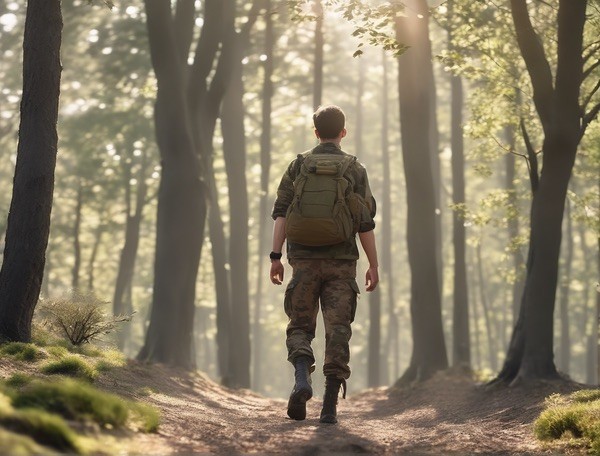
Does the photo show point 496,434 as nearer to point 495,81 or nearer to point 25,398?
point 25,398

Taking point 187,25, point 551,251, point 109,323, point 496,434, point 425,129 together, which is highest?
point 187,25

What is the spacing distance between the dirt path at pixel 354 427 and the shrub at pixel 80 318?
0.66 meters

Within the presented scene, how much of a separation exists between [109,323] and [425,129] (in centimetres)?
789

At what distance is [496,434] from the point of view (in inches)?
340

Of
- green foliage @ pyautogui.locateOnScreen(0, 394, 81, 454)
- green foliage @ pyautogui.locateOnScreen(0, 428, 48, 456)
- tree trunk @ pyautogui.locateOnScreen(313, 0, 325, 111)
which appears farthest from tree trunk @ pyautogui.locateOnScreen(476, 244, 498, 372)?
green foliage @ pyautogui.locateOnScreen(0, 428, 48, 456)

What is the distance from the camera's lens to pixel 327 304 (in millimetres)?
7754

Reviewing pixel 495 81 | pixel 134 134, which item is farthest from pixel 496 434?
pixel 134 134

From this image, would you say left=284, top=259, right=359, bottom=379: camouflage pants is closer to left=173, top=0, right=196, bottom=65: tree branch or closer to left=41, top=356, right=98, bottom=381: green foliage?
left=41, top=356, right=98, bottom=381: green foliage

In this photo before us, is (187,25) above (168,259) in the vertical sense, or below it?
above

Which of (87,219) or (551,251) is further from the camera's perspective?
(87,219)

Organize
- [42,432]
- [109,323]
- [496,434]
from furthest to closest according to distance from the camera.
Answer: [109,323] → [496,434] → [42,432]

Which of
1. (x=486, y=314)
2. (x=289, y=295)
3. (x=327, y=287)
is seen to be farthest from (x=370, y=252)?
(x=486, y=314)

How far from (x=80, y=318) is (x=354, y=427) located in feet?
17.0

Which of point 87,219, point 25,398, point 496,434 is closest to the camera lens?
point 25,398
